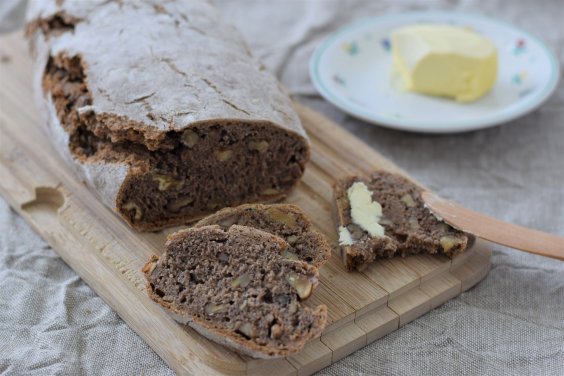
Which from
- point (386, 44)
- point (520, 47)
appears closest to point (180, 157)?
point (386, 44)

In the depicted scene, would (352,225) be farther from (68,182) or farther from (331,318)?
(68,182)

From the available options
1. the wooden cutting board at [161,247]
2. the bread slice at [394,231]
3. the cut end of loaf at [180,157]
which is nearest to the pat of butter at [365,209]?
the bread slice at [394,231]

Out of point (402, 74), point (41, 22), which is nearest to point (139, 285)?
point (41, 22)

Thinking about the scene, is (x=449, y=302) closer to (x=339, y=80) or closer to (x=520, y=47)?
(x=339, y=80)

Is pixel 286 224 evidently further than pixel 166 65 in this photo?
No

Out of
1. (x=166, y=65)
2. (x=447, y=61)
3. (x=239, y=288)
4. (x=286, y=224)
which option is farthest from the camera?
(x=447, y=61)

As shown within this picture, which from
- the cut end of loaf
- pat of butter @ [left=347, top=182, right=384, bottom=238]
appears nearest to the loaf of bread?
the cut end of loaf
